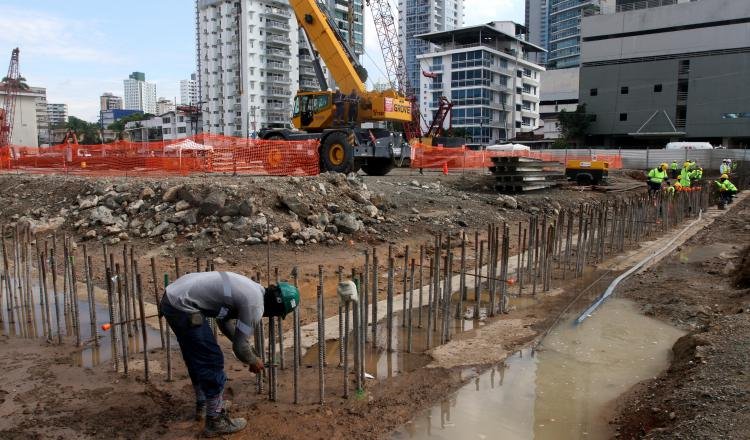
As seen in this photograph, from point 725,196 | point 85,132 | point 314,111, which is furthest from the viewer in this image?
point 85,132

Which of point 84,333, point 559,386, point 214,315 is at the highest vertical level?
point 214,315

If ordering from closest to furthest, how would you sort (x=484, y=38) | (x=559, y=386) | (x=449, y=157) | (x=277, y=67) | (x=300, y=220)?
(x=559, y=386) → (x=300, y=220) → (x=449, y=157) → (x=277, y=67) → (x=484, y=38)

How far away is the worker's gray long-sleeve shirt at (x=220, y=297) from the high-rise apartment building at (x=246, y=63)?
202 feet

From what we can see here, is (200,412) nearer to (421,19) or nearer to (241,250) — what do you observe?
(241,250)

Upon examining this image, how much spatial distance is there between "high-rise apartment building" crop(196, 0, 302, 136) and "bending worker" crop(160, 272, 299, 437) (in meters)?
61.5

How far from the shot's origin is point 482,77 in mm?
66625

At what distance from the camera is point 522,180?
15.7 metres

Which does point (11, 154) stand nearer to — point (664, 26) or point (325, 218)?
point (325, 218)

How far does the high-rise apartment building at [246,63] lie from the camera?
210ft

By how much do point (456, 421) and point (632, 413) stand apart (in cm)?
130

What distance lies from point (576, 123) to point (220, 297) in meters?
54.7

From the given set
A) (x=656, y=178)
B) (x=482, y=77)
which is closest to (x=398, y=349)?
(x=656, y=178)

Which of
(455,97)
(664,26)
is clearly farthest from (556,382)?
(455,97)

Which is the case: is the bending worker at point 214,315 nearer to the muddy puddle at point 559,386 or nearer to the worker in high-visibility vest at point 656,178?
the muddy puddle at point 559,386
